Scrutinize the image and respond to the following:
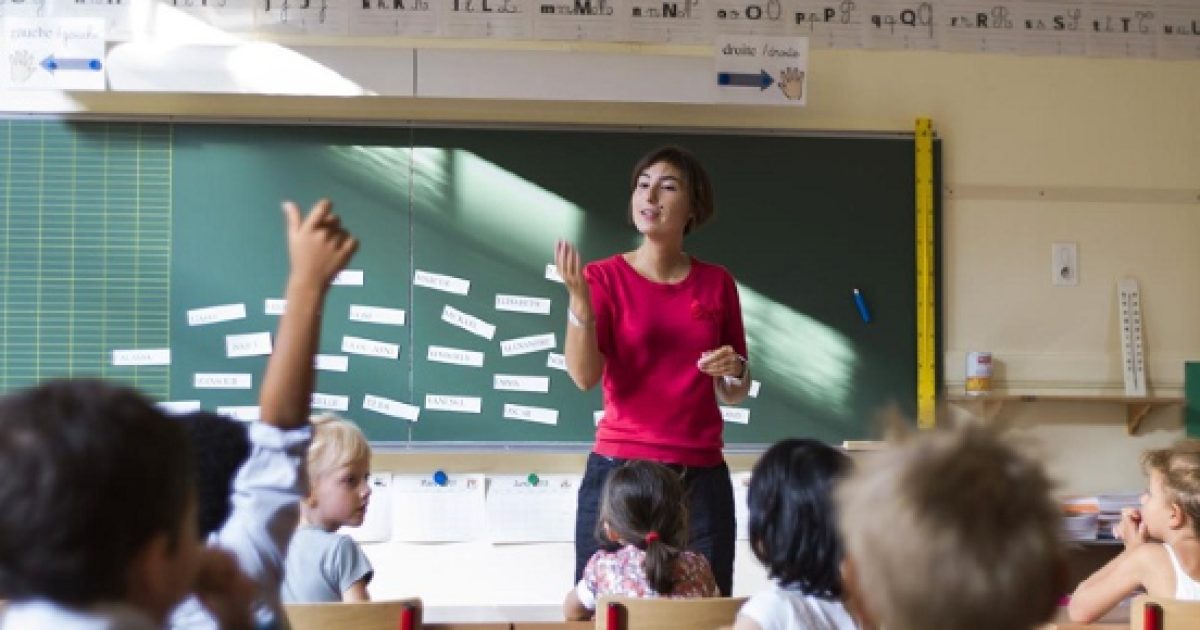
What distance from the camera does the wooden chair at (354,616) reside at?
2.28m

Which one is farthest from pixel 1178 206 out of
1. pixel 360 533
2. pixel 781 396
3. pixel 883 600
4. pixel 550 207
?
pixel 883 600

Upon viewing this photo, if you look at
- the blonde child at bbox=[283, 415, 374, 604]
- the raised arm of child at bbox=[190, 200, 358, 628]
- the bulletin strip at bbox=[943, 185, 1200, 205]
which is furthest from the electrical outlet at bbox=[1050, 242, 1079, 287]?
the raised arm of child at bbox=[190, 200, 358, 628]

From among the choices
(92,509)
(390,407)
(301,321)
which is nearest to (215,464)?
(301,321)

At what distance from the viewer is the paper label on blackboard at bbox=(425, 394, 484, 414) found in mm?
5031

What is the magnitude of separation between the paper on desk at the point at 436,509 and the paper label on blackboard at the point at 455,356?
16.5 inches

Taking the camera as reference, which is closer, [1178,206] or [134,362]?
[134,362]

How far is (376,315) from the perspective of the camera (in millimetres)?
5023

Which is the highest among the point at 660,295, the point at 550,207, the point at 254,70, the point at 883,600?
the point at 254,70

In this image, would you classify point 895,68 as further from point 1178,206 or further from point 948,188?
point 1178,206

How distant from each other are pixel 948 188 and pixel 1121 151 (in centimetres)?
73

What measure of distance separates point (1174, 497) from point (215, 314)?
3344mm

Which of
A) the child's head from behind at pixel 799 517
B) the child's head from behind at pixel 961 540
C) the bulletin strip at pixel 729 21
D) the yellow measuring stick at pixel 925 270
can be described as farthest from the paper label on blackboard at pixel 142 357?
the child's head from behind at pixel 961 540

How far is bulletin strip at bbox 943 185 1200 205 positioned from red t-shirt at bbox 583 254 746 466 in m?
2.32

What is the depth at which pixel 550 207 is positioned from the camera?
16.7 ft
